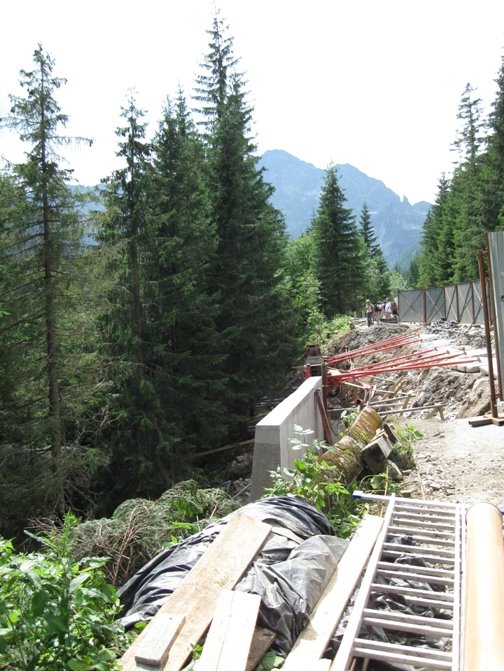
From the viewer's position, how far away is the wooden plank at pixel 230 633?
2.43 m

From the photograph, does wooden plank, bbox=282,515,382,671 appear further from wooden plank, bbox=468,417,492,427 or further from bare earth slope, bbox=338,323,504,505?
wooden plank, bbox=468,417,492,427

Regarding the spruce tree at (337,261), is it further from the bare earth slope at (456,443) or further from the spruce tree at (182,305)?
the bare earth slope at (456,443)

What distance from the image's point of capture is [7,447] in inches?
490

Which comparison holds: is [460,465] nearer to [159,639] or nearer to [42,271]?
[159,639]

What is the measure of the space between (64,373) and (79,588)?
437 inches

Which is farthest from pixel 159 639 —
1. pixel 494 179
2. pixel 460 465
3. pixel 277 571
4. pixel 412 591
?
pixel 494 179

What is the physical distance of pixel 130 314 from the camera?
1598cm

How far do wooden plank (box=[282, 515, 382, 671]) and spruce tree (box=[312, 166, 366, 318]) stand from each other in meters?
32.8

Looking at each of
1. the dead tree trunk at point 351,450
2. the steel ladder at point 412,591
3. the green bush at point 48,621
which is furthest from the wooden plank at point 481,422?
the green bush at point 48,621

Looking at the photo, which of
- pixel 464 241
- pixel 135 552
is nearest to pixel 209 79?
pixel 464 241

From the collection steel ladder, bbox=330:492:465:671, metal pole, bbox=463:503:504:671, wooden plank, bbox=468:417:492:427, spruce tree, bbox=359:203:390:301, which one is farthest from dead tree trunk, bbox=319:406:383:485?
spruce tree, bbox=359:203:390:301

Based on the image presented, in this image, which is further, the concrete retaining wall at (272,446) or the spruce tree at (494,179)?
the spruce tree at (494,179)

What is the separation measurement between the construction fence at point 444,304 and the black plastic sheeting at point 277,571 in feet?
60.1

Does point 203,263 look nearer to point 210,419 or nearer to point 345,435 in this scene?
point 210,419
